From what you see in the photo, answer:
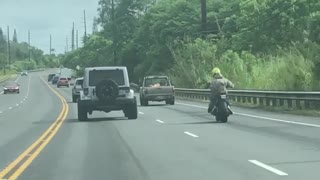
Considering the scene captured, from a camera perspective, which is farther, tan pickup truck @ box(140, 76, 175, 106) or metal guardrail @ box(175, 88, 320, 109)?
tan pickup truck @ box(140, 76, 175, 106)

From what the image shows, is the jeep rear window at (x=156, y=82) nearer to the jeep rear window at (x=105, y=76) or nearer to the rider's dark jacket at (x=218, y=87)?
the jeep rear window at (x=105, y=76)

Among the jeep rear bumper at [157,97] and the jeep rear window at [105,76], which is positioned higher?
the jeep rear window at [105,76]

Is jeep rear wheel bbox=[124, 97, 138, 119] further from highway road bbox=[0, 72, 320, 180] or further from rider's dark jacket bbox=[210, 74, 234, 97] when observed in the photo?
rider's dark jacket bbox=[210, 74, 234, 97]

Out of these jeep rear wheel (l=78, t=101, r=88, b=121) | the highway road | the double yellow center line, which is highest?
jeep rear wheel (l=78, t=101, r=88, b=121)

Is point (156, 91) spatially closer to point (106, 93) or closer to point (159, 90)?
point (159, 90)

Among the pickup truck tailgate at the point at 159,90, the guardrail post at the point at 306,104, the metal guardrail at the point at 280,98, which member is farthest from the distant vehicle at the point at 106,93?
the pickup truck tailgate at the point at 159,90

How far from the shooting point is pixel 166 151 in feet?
50.0

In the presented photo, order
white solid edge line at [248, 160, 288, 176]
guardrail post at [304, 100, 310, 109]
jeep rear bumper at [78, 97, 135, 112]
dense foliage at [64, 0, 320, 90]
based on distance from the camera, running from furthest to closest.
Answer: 1. dense foliage at [64, 0, 320, 90]
2. guardrail post at [304, 100, 310, 109]
3. jeep rear bumper at [78, 97, 135, 112]
4. white solid edge line at [248, 160, 288, 176]

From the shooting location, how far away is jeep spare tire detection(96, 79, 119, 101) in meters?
27.2

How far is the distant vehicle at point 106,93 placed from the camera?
27.3 metres

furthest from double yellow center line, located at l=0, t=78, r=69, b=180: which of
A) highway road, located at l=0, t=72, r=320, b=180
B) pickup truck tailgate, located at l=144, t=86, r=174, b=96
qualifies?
pickup truck tailgate, located at l=144, t=86, r=174, b=96

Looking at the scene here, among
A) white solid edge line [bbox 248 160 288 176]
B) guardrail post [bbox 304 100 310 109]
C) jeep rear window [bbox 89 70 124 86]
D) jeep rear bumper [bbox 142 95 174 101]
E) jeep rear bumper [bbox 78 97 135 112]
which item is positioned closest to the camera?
white solid edge line [bbox 248 160 288 176]

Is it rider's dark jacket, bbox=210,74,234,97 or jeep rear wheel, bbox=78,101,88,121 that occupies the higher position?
rider's dark jacket, bbox=210,74,234,97

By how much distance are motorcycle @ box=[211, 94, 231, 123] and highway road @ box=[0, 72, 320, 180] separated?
0.44m
